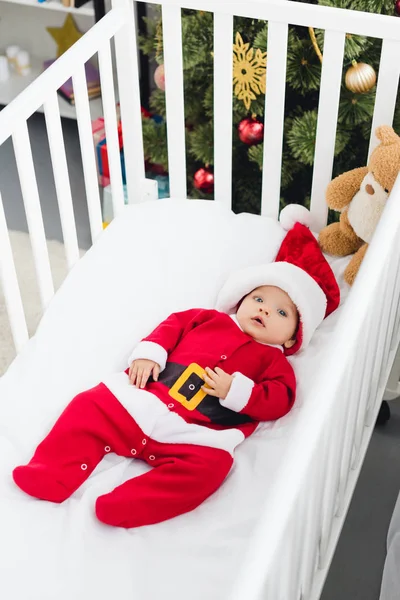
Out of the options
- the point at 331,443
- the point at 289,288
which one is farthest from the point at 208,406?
the point at 331,443

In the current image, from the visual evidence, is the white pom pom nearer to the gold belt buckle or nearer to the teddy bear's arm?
the teddy bear's arm

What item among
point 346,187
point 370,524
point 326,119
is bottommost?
point 370,524

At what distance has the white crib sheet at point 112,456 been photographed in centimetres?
109

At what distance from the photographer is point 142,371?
1.34 m

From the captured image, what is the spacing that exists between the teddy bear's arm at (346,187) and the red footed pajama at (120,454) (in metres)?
0.59

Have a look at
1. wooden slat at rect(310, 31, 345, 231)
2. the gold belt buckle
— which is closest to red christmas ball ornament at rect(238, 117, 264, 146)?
wooden slat at rect(310, 31, 345, 231)

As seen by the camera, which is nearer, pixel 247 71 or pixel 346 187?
pixel 346 187

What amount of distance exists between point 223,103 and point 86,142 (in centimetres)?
31

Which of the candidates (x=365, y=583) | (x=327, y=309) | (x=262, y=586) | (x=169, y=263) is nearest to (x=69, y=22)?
(x=169, y=263)

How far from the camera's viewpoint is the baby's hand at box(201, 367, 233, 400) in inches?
50.8

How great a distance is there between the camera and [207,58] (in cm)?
183

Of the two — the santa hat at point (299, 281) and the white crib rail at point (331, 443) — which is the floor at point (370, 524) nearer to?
the white crib rail at point (331, 443)

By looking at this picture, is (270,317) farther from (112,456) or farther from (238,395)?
(112,456)

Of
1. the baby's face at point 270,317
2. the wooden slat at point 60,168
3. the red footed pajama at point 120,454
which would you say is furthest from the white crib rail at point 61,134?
the baby's face at point 270,317
